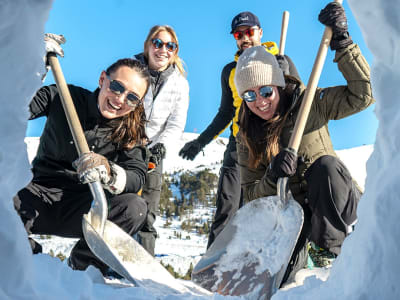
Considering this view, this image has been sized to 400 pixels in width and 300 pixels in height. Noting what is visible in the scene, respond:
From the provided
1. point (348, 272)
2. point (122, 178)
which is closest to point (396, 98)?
point (348, 272)

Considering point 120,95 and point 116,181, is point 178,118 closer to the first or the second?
point 120,95

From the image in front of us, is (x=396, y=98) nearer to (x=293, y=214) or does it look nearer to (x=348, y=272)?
(x=348, y=272)

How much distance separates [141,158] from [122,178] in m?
0.27

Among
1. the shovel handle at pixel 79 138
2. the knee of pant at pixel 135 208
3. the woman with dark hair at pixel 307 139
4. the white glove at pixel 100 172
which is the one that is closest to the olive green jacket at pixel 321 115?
the woman with dark hair at pixel 307 139

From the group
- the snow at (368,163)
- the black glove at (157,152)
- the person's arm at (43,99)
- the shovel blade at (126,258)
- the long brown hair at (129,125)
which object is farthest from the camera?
the black glove at (157,152)

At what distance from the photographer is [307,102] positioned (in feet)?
7.12

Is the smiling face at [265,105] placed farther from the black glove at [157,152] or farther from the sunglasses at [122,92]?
the black glove at [157,152]

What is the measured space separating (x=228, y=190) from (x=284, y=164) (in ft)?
4.61

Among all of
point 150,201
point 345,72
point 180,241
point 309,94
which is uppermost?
point 345,72

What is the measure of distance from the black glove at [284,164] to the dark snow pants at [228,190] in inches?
49.4

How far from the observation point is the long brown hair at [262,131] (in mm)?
2355

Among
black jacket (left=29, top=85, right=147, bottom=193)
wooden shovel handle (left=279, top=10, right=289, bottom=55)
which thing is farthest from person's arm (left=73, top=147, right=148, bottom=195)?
wooden shovel handle (left=279, top=10, right=289, bottom=55)

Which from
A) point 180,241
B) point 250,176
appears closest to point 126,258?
point 250,176

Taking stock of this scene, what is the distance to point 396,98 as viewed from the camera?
3.36 ft
